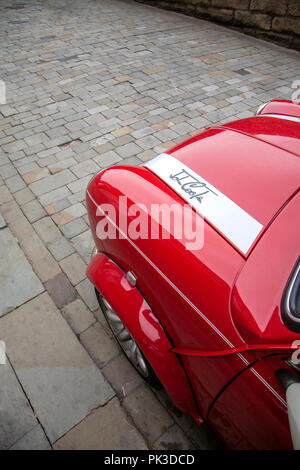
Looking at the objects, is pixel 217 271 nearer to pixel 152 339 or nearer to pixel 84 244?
pixel 152 339

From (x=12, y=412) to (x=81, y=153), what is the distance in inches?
122

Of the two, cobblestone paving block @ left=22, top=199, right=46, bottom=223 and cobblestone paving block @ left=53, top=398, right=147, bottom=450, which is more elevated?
cobblestone paving block @ left=22, top=199, right=46, bottom=223

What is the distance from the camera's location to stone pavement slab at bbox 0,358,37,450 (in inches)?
72.6

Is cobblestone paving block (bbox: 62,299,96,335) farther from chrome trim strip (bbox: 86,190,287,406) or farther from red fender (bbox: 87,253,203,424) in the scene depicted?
chrome trim strip (bbox: 86,190,287,406)

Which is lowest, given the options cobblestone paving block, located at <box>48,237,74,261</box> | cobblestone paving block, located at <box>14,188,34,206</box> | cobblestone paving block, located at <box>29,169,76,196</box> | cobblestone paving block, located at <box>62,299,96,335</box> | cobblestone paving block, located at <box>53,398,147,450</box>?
cobblestone paving block, located at <box>53,398,147,450</box>

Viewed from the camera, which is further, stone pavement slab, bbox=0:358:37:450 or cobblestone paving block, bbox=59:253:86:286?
cobblestone paving block, bbox=59:253:86:286

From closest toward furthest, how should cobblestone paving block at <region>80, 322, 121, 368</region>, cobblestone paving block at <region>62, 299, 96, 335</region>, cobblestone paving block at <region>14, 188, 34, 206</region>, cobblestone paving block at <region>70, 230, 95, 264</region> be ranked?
cobblestone paving block at <region>80, 322, 121, 368</region>
cobblestone paving block at <region>62, 299, 96, 335</region>
cobblestone paving block at <region>70, 230, 95, 264</region>
cobblestone paving block at <region>14, 188, 34, 206</region>

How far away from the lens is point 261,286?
3.76 ft

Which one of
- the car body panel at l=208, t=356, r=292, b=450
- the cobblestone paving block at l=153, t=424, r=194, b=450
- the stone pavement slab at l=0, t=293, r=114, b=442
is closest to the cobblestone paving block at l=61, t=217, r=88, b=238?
the stone pavement slab at l=0, t=293, r=114, b=442

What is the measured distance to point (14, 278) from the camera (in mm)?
2688
